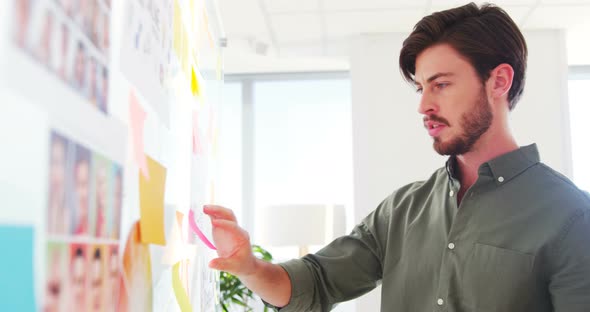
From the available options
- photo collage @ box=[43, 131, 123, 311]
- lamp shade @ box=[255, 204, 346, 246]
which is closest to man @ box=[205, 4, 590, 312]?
photo collage @ box=[43, 131, 123, 311]

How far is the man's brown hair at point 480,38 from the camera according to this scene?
1237 millimetres

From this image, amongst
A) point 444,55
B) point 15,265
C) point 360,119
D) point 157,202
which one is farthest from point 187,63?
point 360,119

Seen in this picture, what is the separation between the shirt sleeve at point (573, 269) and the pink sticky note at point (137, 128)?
788 mm

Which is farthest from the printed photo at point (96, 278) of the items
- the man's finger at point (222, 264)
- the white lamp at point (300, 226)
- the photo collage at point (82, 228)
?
the white lamp at point (300, 226)

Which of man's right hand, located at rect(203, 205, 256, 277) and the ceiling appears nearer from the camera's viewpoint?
man's right hand, located at rect(203, 205, 256, 277)

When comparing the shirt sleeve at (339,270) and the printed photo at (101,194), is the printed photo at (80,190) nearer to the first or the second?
the printed photo at (101,194)

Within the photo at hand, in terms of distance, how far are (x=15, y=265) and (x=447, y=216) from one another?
1.04 meters

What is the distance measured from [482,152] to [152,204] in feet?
2.80

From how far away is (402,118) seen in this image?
134 inches

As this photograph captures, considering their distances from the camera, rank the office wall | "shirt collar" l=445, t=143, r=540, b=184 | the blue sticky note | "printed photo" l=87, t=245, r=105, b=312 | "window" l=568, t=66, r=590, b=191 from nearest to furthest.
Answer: the blue sticky note → "printed photo" l=87, t=245, r=105, b=312 → "shirt collar" l=445, t=143, r=540, b=184 → the office wall → "window" l=568, t=66, r=590, b=191

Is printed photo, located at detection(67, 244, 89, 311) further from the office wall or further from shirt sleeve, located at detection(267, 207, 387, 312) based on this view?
the office wall

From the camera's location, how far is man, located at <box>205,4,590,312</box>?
1038 millimetres

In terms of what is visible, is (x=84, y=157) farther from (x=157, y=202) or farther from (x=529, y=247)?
(x=529, y=247)

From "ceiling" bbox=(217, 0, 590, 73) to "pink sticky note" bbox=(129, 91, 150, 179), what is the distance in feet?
8.18
